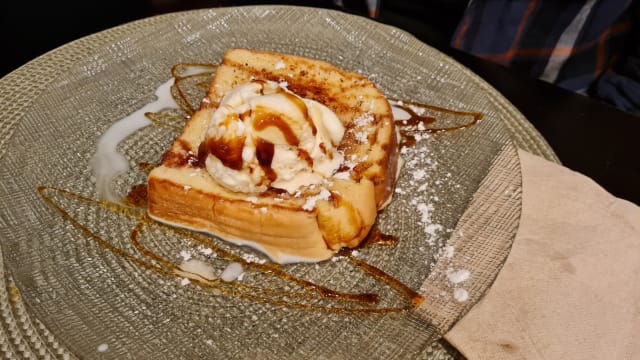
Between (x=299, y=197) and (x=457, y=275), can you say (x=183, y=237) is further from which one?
(x=457, y=275)

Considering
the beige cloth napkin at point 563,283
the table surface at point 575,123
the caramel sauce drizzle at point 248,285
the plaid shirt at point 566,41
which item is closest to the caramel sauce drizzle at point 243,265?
the caramel sauce drizzle at point 248,285

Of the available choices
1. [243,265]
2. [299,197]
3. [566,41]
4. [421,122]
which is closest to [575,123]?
[421,122]

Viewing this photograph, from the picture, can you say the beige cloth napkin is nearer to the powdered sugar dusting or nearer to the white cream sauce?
the powdered sugar dusting

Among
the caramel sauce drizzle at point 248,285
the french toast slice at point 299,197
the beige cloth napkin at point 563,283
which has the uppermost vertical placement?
the french toast slice at point 299,197

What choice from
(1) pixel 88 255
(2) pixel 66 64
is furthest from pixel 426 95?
(2) pixel 66 64

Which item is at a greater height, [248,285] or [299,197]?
[299,197]

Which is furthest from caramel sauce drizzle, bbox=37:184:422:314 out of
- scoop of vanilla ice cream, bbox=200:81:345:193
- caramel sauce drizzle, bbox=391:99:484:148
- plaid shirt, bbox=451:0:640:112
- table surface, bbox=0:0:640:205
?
plaid shirt, bbox=451:0:640:112

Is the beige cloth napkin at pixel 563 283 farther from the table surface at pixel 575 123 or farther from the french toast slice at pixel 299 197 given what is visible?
the french toast slice at pixel 299 197

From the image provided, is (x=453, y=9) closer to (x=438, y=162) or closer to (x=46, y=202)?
(x=438, y=162)
